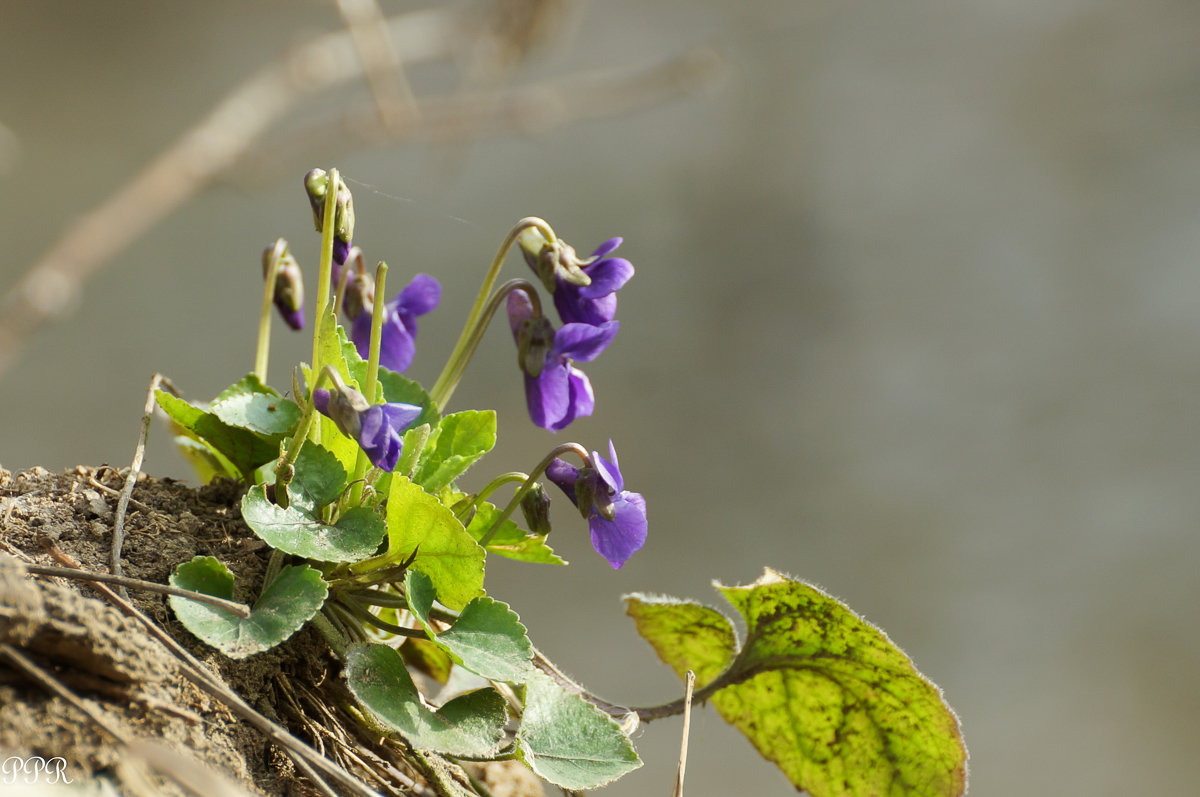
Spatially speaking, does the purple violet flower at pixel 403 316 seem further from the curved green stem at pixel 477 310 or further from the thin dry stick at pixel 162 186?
the thin dry stick at pixel 162 186

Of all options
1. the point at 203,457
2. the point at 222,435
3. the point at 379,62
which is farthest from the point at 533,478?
the point at 379,62

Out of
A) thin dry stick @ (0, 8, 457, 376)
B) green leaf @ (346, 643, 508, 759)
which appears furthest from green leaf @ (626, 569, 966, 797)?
thin dry stick @ (0, 8, 457, 376)

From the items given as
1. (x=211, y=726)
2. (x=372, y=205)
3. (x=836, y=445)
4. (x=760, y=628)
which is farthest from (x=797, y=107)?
(x=211, y=726)

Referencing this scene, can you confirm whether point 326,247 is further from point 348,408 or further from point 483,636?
point 483,636

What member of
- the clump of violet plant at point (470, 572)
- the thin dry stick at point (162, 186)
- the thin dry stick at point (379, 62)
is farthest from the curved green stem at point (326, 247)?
the thin dry stick at point (379, 62)

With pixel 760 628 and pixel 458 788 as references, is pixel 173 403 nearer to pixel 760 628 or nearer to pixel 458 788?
pixel 458 788
